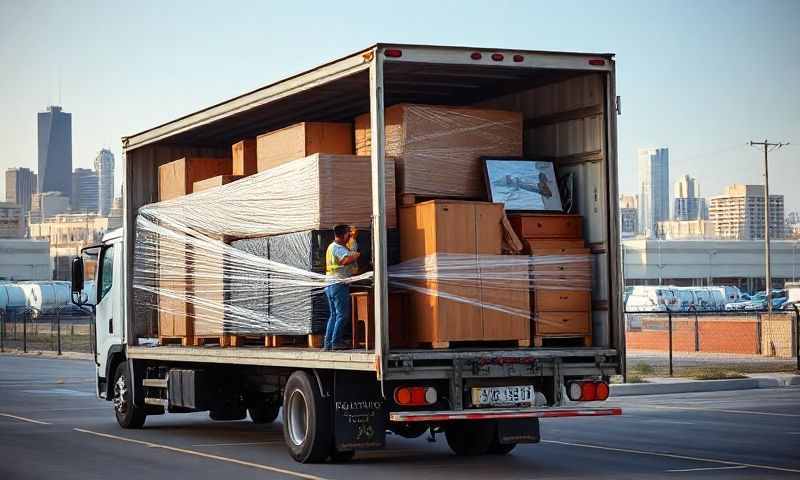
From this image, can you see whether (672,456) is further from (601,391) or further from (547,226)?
(547,226)

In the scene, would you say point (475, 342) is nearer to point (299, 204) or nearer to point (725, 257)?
point (299, 204)

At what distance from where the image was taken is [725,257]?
126562 mm

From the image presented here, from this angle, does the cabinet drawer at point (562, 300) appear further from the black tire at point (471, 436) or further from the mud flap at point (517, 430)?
the black tire at point (471, 436)

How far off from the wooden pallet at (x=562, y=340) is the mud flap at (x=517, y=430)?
782mm

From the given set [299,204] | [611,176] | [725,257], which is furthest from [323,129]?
[725,257]

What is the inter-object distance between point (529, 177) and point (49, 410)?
1147 centimetres

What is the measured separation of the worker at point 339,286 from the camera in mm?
12383

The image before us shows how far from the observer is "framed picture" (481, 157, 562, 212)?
1284 centimetres

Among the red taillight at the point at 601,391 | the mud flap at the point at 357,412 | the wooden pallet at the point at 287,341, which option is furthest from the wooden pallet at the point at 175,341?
the red taillight at the point at 601,391

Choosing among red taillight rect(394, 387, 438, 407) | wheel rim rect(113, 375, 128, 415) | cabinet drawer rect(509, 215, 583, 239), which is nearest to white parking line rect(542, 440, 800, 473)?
cabinet drawer rect(509, 215, 583, 239)

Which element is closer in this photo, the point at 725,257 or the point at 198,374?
the point at 198,374

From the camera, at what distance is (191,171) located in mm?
16875

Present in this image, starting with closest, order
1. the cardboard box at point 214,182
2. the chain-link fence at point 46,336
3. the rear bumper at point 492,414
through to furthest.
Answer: the rear bumper at point 492,414
the cardboard box at point 214,182
the chain-link fence at point 46,336

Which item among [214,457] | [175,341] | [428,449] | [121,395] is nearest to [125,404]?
[121,395]
